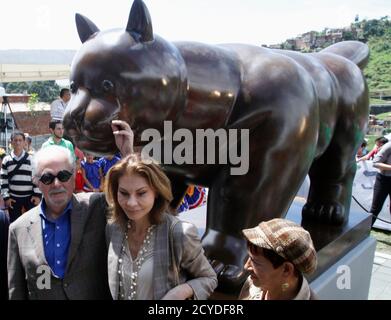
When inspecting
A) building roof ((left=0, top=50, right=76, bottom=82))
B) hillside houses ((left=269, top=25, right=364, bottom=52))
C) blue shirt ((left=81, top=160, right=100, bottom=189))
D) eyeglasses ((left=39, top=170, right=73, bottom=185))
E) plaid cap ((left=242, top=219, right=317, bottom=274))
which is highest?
eyeglasses ((left=39, top=170, right=73, bottom=185))

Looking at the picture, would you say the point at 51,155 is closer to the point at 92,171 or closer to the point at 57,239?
the point at 57,239

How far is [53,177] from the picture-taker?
1.05 metres

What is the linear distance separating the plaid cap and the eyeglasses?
20.1 inches

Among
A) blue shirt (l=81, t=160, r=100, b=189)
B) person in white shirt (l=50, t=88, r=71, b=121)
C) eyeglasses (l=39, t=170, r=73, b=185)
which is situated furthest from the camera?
person in white shirt (l=50, t=88, r=71, b=121)

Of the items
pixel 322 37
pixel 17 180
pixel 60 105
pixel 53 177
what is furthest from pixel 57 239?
pixel 322 37

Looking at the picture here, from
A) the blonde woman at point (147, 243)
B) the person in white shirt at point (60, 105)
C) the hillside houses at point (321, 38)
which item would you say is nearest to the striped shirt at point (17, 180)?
the person in white shirt at point (60, 105)

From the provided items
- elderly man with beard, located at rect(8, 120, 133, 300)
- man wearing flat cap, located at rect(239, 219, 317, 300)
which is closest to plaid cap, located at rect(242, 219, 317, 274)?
man wearing flat cap, located at rect(239, 219, 317, 300)

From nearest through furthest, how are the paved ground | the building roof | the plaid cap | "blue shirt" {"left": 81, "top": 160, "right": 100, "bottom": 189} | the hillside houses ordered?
the plaid cap → the paved ground → "blue shirt" {"left": 81, "top": 160, "right": 100, "bottom": 189} → the building roof → the hillside houses

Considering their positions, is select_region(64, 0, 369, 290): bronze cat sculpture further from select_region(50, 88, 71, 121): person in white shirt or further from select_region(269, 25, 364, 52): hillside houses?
select_region(269, 25, 364, 52): hillside houses

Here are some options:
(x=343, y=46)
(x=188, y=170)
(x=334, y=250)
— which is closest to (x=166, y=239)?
(x=188, y=170)

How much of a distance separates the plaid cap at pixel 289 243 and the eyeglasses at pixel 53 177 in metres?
0.51

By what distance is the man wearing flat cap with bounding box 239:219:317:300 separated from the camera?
0.92 metres
